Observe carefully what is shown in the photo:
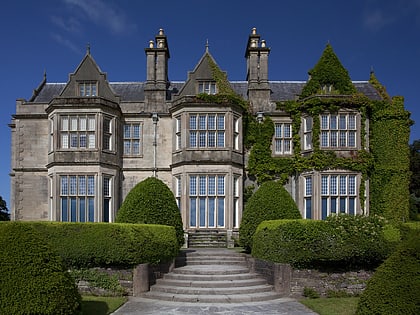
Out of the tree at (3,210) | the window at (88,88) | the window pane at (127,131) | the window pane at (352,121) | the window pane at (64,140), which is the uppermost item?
the window at (88,88)

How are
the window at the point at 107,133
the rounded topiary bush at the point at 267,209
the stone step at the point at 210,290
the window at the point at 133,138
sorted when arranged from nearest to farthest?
1. the stone step at the point at 210,290
2. the rounded topiary bush at the point at 267,209
3. the window at the point at 107,133
4. the window at the point at 133,138

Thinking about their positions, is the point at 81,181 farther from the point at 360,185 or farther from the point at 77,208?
the point at 360,185

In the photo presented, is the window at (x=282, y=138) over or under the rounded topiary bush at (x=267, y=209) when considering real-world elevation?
over

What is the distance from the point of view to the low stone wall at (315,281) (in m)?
13.6

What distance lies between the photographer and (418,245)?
8414 millimetres

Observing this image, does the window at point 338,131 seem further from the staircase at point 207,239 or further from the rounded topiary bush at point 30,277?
the rounded topiary bush at point 30,277

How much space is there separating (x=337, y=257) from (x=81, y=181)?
14913 mm

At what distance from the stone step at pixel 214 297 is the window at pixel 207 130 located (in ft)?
36.2

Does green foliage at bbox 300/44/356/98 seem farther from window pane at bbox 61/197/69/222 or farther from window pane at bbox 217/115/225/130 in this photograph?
window pane at bbox 61/197/69/222

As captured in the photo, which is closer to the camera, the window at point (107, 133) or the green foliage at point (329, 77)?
the window at point (107, 133)

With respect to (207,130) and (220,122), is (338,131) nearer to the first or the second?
(220,122)

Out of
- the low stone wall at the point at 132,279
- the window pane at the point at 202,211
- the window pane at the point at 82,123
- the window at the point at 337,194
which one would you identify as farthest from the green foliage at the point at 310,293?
the window pane at the point at 82,123

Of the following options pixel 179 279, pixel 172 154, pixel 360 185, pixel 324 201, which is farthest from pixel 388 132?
pixel 179 279

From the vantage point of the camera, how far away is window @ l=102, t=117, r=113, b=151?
2323 centimetres
